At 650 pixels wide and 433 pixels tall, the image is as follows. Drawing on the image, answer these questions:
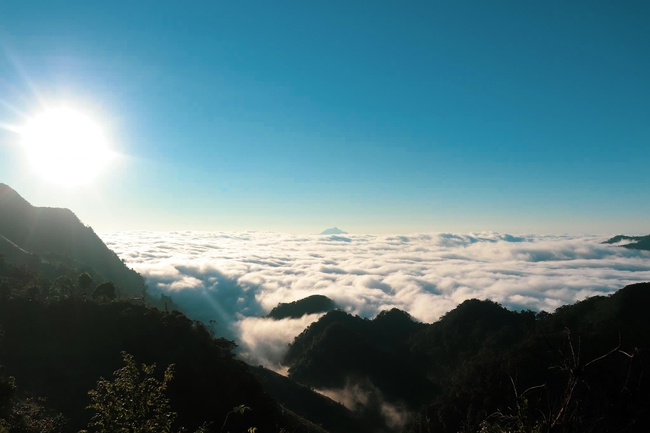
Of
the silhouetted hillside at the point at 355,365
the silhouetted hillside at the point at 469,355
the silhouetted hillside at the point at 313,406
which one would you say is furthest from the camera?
the silhouetted hillside at the point at 355,365

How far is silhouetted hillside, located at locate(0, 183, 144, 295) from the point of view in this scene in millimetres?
140375

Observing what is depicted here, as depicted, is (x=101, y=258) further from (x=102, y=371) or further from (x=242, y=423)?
(x=242, y=423)

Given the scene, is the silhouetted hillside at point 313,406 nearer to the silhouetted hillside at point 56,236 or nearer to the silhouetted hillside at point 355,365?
the silhouetted hillside at point 355,365

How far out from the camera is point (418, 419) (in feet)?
242

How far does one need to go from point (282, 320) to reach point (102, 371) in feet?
503

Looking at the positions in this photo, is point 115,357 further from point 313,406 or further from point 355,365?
point 355,365

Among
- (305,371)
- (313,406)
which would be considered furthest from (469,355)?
(313,406)

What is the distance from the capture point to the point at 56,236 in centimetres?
15562

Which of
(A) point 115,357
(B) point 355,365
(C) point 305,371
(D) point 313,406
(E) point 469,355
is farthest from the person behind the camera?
(C) point 305,371

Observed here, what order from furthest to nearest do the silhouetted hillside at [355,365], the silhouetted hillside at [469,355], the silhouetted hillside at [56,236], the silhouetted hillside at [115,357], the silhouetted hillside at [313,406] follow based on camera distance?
the silhouetted hillside at [56,236], the silhouetted hillside at [355,365], the silhouetted hillside at [313,406], the silhouetted hillside at [469,355], the silhouetted hillside at [115,357]

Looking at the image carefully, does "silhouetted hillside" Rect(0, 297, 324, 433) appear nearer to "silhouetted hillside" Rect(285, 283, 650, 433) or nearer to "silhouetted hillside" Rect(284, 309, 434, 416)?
"silhouetted hillside" Rect(285, 283, 650, 433)

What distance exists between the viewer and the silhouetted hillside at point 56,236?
461ft

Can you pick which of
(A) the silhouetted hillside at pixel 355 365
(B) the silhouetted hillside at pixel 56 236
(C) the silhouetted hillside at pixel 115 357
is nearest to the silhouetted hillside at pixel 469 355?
(A) the silhouetted hillside at pixel 355 365

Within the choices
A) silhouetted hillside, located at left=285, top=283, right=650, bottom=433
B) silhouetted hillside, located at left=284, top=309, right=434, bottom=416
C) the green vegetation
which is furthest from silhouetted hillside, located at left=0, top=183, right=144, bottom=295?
silhouetted hillside, located at left=285, top=283, right=650, bottom=433
